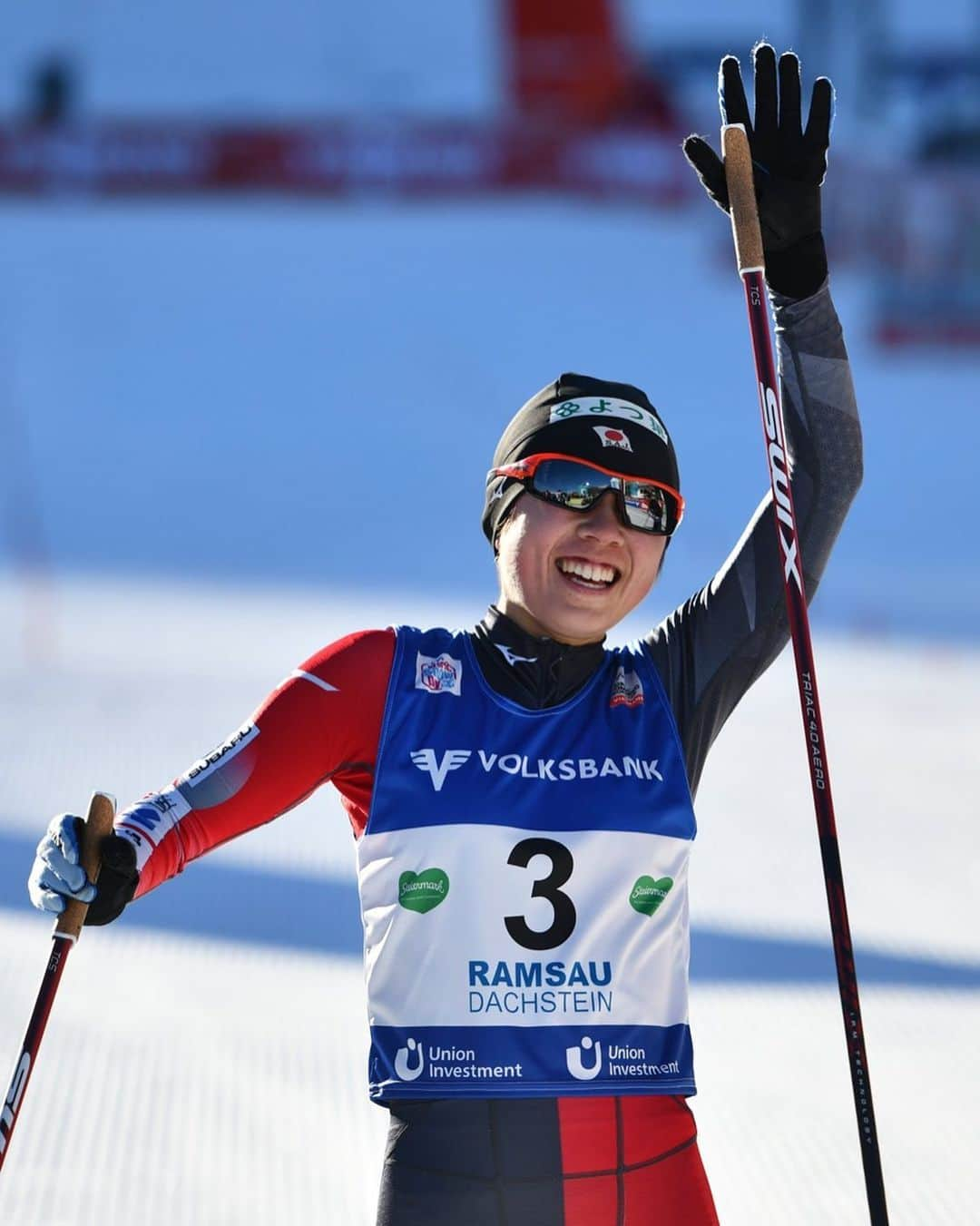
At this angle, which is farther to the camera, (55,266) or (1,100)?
(1,100)

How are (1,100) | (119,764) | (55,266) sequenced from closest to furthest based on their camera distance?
(119,764) < (55,266) < (1,100)

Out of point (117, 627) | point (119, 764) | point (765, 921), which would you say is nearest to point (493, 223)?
point (117, 627)

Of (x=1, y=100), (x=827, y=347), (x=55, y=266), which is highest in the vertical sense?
(x=1, y=100)


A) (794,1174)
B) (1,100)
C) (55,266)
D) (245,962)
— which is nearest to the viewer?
(794,1174)

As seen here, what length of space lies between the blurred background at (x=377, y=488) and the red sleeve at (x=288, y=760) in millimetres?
1010

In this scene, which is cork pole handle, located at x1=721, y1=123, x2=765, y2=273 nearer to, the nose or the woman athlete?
the woman athlete

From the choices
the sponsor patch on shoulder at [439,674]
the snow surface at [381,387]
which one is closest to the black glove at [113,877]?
the sponsor patch on shoulder at [439,674]

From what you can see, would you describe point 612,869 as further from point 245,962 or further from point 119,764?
point 119,764

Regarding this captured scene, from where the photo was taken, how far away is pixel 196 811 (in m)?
1.77

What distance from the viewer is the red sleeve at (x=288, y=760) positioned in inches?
69.6

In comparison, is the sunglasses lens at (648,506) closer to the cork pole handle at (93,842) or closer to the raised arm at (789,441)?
the raised arm at (789,441)

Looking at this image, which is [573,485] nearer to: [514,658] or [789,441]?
[514,658]

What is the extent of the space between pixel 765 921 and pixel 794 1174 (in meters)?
1.24

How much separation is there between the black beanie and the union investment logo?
30cm
